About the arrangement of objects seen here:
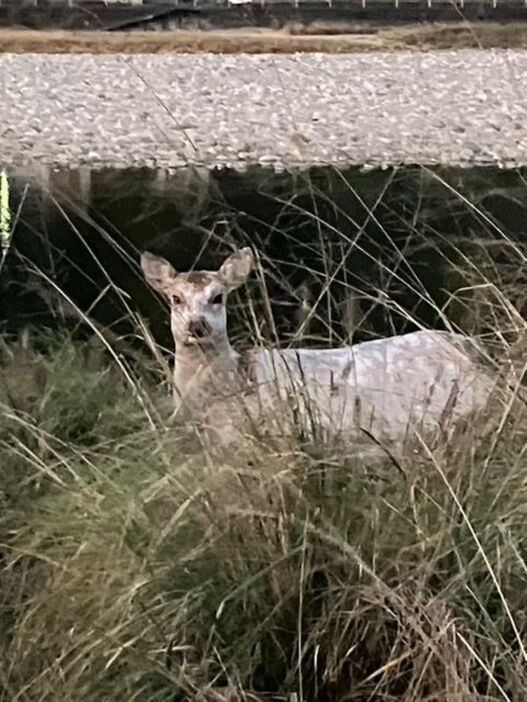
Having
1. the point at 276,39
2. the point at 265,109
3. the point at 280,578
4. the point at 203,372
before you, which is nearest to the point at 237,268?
the point at 203,372

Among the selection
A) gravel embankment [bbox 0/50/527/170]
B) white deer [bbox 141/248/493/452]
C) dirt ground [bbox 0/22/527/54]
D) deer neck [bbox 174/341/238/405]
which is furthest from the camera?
dirt ground [bbox 0/22/527/54]

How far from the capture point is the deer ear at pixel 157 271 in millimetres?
3035

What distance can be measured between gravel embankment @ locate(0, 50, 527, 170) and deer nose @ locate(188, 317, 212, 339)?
440 centimetres

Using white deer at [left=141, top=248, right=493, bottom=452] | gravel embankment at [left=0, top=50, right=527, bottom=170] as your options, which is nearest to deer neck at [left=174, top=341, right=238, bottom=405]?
white deer at [left=141, top=248, right=493, bottom=452]

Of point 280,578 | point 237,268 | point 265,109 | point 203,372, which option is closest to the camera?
point 280,578

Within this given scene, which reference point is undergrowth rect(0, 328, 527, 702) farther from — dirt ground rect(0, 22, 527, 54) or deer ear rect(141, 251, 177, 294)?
dirt ground rect(0, 22, 527, 54)

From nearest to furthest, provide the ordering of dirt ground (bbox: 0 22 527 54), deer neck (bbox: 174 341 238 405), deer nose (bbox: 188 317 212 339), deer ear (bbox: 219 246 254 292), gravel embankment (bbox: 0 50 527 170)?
deer neck (bbox: 174 341 238 405) → deer ear (bbox: 219 246 254 292) → deer nose (bbox: 188 317 212 339) → gravel embankment (bbox: 0 50 527 170) → dirt ground (bbox: 0 22 527 54)

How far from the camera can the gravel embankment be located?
830cm

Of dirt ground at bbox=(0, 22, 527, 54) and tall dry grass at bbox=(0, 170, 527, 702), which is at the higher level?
tall dry grass at bbox=(0, 170, 527, 702)

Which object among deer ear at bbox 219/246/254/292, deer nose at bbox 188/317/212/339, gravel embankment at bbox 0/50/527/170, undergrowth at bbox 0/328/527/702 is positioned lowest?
gravel embankment at bbox 0/50/527/170

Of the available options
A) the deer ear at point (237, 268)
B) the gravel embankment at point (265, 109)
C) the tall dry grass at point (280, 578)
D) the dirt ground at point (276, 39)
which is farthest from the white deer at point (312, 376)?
the dirt ground at point (276, 39)

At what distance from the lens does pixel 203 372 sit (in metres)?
2.69

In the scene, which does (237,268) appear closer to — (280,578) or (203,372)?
(203,372)

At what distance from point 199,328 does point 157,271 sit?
6.9 inches
